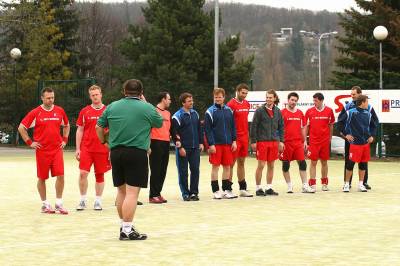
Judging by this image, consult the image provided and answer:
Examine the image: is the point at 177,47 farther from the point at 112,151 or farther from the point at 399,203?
the point at 112,151

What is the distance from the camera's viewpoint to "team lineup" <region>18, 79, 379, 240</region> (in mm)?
10508

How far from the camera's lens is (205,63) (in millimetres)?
43938

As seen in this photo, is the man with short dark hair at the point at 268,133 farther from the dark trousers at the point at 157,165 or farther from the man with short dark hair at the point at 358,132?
the dark trousers at the point at 157,165

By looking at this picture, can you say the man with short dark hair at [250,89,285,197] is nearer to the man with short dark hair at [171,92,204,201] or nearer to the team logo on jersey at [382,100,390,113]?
the man with short dark hair at [171,92,204,201]

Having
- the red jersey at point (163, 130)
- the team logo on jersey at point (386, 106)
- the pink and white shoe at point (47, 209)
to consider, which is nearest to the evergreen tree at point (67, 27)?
the team logo on jersey at point (386, 106)

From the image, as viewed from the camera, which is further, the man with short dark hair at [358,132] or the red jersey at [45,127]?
the man with short dark hair at [358,132]

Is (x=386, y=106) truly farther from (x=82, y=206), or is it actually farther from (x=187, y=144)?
(x=82, y=206)

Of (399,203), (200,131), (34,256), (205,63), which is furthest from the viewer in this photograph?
(205,63)

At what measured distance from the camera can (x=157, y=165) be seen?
15492 millimetres

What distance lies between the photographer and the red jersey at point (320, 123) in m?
17.5

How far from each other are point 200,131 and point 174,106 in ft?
69.4

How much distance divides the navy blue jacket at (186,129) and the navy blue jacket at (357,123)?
3127 millimetres

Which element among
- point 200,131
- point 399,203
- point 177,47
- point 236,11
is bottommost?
point 399,203

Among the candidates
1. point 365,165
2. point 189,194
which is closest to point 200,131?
point 189,194
